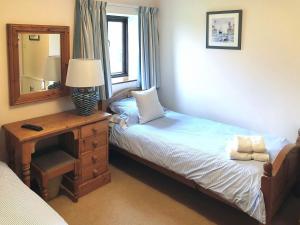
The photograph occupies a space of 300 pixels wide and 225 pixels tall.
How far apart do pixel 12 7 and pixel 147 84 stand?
1908 mm

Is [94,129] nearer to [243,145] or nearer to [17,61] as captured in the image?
[17,61]

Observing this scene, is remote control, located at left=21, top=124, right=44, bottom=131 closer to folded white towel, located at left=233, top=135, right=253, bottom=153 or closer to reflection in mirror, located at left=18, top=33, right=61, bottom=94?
reflection in mirror, located at left=18, top=33, right=61, bottom=94

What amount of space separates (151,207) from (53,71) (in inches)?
65.4

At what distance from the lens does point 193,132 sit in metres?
3.14

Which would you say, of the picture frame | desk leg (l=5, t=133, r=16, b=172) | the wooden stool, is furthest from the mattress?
the picture frame

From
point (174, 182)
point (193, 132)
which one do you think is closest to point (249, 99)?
point (193, 132)

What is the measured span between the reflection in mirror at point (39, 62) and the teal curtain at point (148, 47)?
1.21 m

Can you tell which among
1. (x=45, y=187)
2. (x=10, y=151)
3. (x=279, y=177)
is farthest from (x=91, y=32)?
(x=279, y=177)

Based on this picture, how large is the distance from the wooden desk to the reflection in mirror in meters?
0.33

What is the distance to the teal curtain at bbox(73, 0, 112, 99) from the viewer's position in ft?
10.3

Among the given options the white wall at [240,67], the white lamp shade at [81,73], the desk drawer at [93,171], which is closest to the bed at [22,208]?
the desk drawer at [93,171]

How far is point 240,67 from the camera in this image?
3.43 metres

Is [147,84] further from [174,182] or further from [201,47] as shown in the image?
[174,182]

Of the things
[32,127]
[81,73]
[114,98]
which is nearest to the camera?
[32,127]
